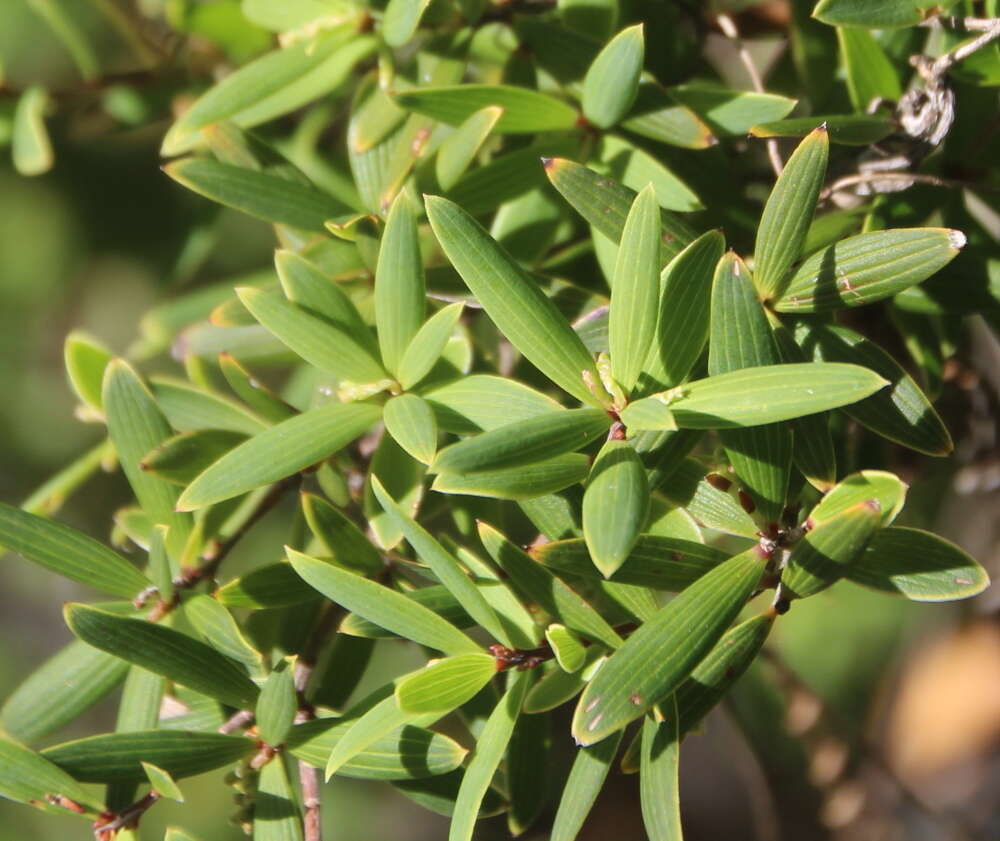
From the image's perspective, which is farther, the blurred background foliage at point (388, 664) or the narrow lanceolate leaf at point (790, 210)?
the blurred background foliage at point (388, 664)

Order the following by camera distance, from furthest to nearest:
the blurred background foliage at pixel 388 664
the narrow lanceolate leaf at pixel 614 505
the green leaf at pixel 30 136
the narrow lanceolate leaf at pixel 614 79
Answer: the blurred background foliage at pixel 388 664, the green leaf at pixel 30 136, the narrow lanceolate leaf at pixel 614 79, the narrow lanceolate leaf at pixel 614 505

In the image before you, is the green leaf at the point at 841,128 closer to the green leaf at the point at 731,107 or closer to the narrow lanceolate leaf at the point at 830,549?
the green leaf at the point at 731,107

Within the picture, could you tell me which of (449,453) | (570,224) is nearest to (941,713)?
(570,224)

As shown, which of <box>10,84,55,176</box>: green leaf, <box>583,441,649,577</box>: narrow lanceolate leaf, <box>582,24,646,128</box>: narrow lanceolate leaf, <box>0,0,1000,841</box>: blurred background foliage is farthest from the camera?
<box>0,0,1000,841</box>: blurred background foliage

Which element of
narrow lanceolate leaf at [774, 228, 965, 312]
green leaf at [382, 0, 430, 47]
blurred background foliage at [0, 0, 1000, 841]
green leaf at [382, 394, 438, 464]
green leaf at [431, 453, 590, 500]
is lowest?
blurred background foliage at [0, 0, 1000, 841]

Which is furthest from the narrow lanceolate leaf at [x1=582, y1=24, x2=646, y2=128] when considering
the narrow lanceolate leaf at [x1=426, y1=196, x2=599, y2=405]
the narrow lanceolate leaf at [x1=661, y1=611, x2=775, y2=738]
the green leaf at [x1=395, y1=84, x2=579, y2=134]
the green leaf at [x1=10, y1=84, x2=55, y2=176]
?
the green leaf at [x1=10, y1=84, x2=55, y2=176]

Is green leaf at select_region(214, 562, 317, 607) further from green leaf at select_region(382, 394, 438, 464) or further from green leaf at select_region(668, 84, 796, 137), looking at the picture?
green leaf at select_region(668, 84, 796, 137)

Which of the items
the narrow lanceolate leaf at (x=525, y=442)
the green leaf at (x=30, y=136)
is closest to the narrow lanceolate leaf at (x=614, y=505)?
the narrow lanceolate leaf at (x=525, y=442)
